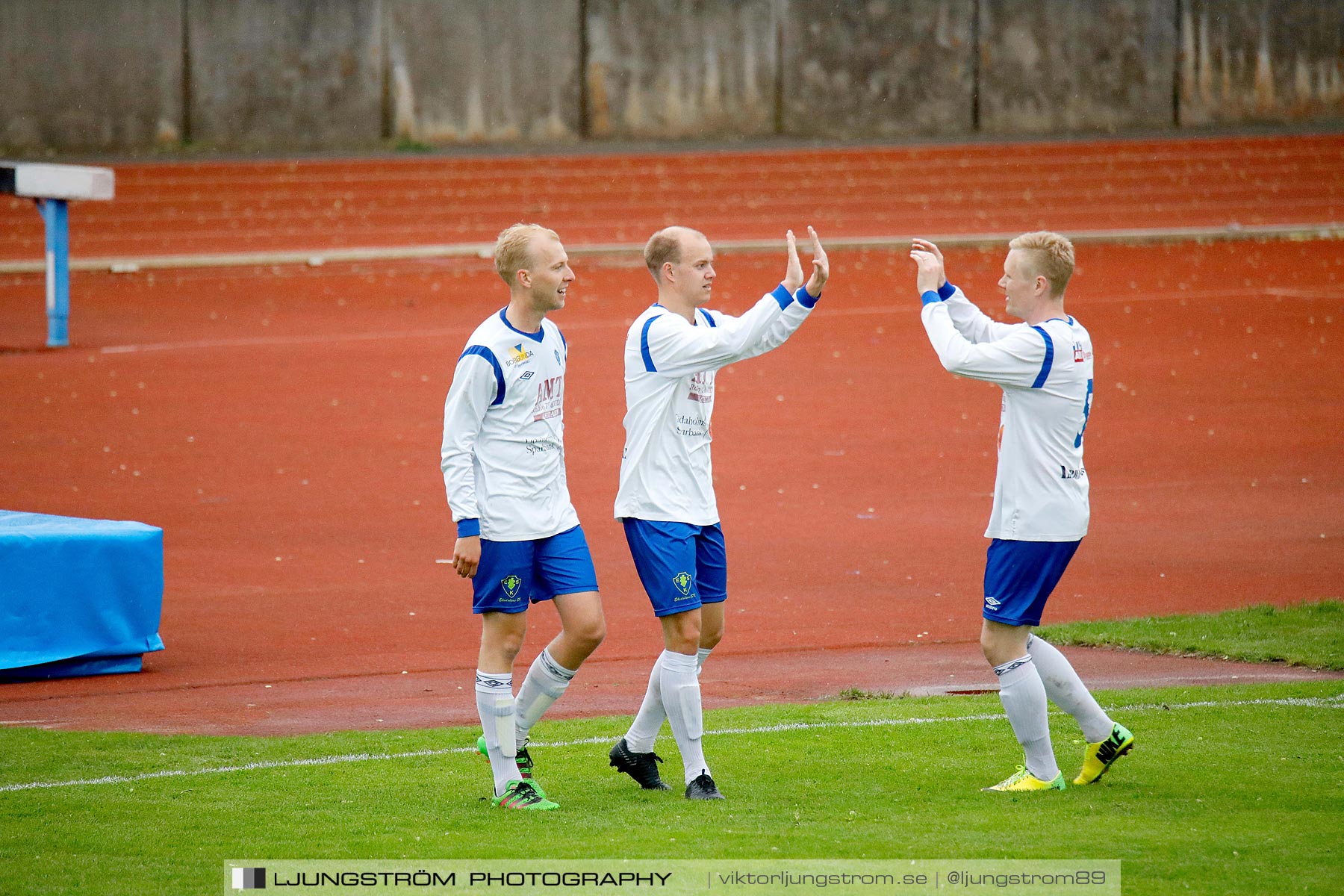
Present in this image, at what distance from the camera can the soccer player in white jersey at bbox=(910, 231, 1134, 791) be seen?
556cm

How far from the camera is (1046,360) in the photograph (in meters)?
5.55

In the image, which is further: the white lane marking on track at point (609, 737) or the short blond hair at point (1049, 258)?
the white lane marking on track at point (609, 737)

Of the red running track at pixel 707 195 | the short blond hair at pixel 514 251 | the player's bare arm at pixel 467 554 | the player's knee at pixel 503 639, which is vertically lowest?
the player's knee at pixel 503 639

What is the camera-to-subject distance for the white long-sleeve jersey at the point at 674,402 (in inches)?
218

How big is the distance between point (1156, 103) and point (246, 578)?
1382 inches

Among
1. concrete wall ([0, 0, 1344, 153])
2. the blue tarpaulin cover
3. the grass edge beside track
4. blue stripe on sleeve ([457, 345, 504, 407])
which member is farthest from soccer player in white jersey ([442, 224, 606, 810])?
concrete wall ([0, 0, 1344, 153])

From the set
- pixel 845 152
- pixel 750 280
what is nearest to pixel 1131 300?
pixel 750 280

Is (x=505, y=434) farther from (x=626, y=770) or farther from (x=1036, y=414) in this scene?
(x=1036, y=414)

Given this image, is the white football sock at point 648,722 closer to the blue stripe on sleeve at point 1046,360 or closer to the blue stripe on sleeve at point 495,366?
the blue stripe on sleeve at point 495,366

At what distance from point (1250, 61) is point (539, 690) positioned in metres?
39.5

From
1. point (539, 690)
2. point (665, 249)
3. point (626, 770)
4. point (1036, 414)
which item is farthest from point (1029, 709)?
point (665, 249)

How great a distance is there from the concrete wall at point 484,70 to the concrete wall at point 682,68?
0.68 meters

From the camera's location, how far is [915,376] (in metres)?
19.0

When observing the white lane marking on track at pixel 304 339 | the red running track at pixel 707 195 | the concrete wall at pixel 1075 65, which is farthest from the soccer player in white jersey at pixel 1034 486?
the concrete wall at pixel 1075 65
